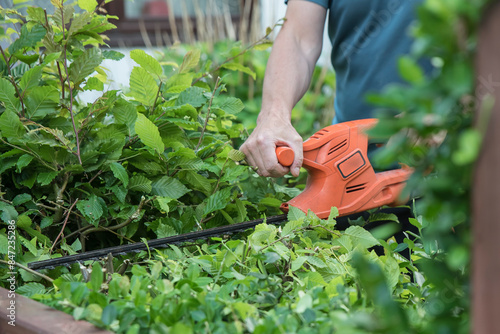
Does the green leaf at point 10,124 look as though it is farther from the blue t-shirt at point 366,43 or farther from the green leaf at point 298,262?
the blue t-shirt at point 366,43

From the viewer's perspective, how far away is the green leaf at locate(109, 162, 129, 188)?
1200 mm

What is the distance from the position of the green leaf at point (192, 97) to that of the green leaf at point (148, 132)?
0.58 ft

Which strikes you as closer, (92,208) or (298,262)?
(298,262)

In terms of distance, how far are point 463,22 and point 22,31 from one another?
1135mm

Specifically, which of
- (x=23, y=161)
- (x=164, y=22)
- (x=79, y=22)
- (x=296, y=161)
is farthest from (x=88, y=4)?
(x=164, y=22)

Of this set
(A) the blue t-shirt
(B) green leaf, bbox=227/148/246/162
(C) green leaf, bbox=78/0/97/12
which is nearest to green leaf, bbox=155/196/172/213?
(B) green leaf, bbox=227/148/246/162

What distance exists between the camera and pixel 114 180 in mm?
1284

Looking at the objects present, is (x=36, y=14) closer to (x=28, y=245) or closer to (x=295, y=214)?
(x=28, y=245)

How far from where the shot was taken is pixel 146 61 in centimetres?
136

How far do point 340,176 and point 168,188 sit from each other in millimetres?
490

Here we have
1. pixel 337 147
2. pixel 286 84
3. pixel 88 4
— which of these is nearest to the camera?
pixel 88 4

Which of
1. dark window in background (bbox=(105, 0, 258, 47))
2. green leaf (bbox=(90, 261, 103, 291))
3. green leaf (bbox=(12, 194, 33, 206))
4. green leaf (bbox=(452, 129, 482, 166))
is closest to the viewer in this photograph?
green leaf (bbox=(452, 129, 482, 166))

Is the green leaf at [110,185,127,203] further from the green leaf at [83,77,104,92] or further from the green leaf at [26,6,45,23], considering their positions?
the green leaf at [26,6,45,23]

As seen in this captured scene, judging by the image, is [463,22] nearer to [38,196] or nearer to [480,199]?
[480,199]
